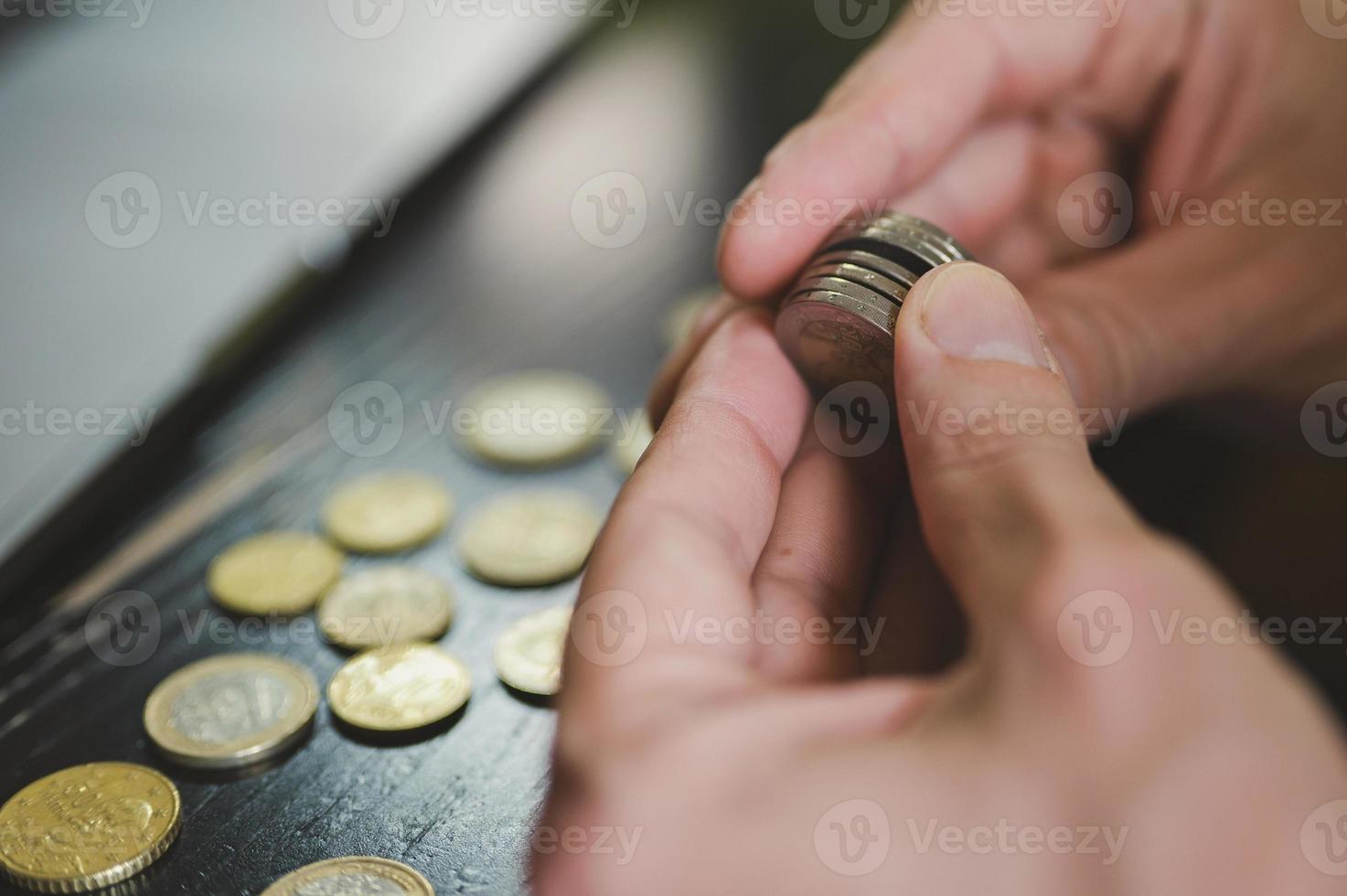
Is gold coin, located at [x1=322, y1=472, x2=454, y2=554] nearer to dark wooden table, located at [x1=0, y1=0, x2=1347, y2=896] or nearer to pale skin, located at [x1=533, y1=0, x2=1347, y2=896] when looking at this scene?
dark wooden table, located at [x1=0, y1=0, x2=1347, y2=896]

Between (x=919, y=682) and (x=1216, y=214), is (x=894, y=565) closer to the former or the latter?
(x=919, y=682)

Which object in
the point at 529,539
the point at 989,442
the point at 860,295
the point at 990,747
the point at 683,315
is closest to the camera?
the point at 990,747

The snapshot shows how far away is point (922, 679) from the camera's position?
595 millimetres

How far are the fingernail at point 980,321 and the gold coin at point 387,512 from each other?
51 cm

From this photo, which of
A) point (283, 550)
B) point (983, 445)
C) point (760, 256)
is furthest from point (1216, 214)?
point (283, 550)

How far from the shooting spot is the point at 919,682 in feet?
1.72

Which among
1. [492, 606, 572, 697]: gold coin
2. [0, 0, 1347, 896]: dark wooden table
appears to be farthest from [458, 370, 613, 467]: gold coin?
[492, 606, 572, 697]: gold coin

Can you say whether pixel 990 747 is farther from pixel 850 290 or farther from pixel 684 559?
pixel 850 290

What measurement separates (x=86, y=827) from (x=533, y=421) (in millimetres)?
562

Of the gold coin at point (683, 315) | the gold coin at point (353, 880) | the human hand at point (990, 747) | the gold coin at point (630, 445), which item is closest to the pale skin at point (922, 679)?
the human hand at point (990, 747)

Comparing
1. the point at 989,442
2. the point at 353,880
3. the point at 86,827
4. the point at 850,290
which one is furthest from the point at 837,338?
the point at 86,827

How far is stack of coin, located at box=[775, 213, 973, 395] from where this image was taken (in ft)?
2.36

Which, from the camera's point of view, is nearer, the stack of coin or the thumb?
the thumb

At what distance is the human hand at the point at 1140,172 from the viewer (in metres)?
0.96
